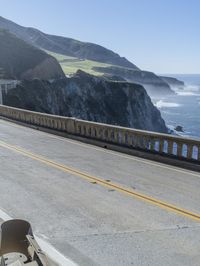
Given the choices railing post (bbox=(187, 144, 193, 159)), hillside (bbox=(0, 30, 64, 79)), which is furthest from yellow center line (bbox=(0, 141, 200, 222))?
hillside (bbox=(0, 30, 64, 79))

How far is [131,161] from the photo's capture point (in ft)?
45.1

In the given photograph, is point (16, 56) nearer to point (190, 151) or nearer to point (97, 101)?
point (97, 101)

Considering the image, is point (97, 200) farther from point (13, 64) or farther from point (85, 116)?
Result: point (13, 64)

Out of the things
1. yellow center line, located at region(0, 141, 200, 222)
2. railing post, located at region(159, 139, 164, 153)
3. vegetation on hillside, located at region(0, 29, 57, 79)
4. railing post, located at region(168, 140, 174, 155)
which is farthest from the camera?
vegetation on hillside, located at region(0, 29, 57, 79)

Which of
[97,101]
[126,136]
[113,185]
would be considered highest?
[126,136]

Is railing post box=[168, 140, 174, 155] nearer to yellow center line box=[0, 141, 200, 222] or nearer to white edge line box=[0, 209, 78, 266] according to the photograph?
yellow center line box=[0, 141, 200, 222]

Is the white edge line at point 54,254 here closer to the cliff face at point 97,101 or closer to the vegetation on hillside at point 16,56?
the cliff face at point 97,101

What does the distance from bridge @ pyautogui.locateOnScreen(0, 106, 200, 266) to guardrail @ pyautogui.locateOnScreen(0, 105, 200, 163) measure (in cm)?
4

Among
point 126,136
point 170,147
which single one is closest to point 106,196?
point 170,147

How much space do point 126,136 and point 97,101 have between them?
74724 millimetres

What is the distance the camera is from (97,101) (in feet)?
296

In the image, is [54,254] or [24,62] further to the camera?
[24,62]

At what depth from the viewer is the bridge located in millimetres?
6469

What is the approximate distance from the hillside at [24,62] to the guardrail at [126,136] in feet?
240
